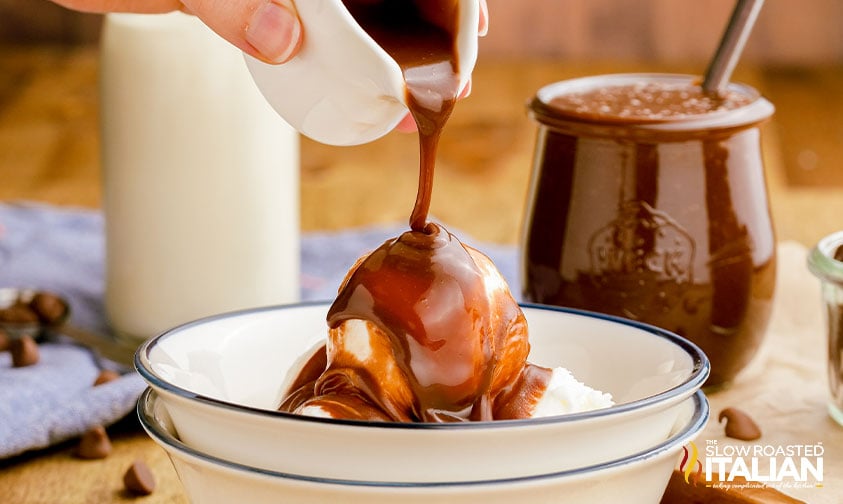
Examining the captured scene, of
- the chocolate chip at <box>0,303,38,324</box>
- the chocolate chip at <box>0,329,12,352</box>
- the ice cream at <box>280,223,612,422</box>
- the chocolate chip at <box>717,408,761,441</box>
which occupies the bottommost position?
the chocolate chip at <box>0,303,38,324</box>

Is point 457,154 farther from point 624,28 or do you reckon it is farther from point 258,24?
point 258,24

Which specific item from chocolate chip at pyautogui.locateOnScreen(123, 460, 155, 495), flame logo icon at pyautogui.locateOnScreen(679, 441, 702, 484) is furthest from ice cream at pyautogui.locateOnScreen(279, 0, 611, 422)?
chocolate chip at pyautogui.locateOnScreen(123, 460, 155, 495)

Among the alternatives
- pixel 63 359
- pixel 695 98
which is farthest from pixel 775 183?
pixel 63 359

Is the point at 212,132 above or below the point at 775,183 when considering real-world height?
above

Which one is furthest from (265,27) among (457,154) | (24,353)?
(457,154)

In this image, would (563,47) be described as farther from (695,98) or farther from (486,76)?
(695,98)

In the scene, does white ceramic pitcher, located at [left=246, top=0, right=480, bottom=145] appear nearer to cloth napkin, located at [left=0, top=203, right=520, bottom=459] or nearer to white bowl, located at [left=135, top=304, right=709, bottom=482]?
Result: white bowl, located at [left=135, top=304, right=709, bottom=482]
